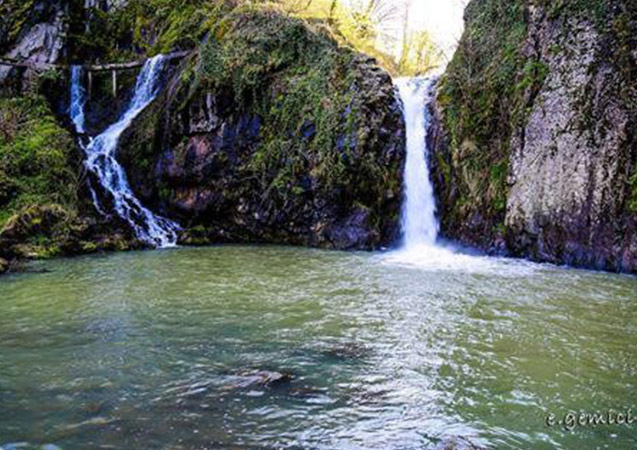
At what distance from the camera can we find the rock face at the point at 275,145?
1458cm

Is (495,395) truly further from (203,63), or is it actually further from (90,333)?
(203,63)

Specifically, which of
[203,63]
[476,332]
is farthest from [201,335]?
[203,63]

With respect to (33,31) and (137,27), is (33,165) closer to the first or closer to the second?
(33,31)

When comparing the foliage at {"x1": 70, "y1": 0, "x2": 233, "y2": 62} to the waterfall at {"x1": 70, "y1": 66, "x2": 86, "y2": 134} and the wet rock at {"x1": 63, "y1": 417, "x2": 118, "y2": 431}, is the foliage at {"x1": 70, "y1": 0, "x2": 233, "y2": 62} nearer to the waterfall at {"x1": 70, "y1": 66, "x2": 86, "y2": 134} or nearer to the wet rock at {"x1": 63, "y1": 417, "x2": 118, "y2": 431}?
the waterfall at {"x1": 70, "y1": 66, "x2": 86, "y2": 134}

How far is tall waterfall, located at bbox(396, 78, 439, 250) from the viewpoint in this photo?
14.2 meters

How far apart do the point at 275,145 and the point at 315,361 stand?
1129cm

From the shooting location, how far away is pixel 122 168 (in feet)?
53.5

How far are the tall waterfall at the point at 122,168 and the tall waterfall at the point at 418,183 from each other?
6846 millimetres

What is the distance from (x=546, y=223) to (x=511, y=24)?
18.7ft

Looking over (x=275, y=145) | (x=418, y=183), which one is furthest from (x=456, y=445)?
(x=275, y=145)

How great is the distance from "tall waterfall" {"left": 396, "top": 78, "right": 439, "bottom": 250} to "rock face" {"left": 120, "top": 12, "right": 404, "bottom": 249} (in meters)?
0.35

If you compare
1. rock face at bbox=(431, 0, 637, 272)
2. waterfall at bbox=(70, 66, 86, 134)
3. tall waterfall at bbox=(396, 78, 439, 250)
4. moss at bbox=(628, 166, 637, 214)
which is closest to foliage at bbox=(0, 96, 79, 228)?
waterfall at bbox=(70, 66, 86, 134)

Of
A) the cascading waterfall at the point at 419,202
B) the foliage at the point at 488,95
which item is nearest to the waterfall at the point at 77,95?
the cascading waterfall at the point at 419,202

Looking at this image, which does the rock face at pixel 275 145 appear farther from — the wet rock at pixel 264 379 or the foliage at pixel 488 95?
the wet rock at pixel 264 379
